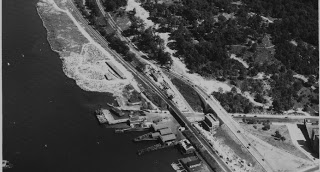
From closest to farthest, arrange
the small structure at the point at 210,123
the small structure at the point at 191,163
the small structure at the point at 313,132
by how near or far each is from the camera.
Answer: the small structure at the point at 191,163, the small structure at the point at 313,132, the small structure at the point at 210,123

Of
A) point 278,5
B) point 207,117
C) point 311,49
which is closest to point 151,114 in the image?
point 207,117

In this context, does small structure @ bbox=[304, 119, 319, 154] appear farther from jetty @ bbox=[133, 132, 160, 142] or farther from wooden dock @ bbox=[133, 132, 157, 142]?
wooden dock @ bbox=[133, 132, 157, 142]

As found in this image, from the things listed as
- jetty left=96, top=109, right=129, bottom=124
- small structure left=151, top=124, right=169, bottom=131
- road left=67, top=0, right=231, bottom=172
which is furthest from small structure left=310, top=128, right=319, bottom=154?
jetty left=96, top=109, right=129, bottom=124

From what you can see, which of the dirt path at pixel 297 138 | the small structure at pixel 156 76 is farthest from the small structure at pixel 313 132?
the small structure at pixel 156 76

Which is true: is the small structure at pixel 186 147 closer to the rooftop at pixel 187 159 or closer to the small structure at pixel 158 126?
the rooftop at pixel 187 159

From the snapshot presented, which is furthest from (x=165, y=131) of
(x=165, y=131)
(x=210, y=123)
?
(x=210, y=123)
